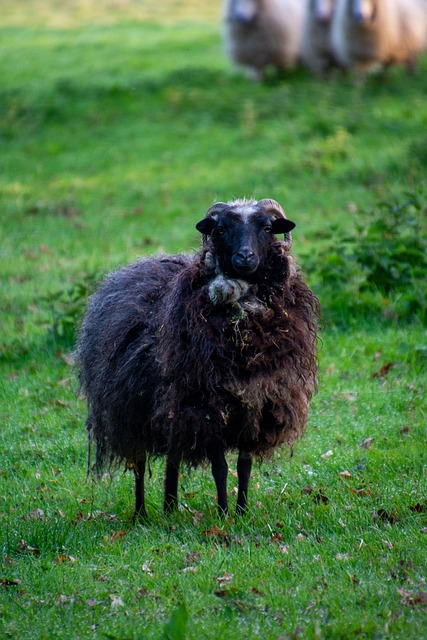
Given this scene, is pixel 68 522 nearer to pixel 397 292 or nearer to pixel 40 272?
pixel 397 292

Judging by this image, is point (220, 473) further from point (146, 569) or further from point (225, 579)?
point (225, 579)

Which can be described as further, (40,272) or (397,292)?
(40,272)

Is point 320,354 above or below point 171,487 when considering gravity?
below

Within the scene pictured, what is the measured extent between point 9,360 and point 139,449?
3756 millimetres

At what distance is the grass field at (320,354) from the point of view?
4.95m

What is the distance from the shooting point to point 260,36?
21.0 metres

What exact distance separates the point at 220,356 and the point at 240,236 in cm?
A: 75

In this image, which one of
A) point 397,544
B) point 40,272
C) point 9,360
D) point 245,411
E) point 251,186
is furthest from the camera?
point 251,186

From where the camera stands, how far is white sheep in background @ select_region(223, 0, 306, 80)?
21.1 m

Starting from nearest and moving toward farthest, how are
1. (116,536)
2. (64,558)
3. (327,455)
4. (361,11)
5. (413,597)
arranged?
(413,597) → (64,558) → (116,536) → (327,455) → (361,11)

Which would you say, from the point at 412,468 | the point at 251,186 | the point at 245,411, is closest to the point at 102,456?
the point at 245,411

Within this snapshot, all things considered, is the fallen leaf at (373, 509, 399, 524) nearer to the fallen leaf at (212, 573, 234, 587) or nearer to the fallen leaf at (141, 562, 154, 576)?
the fallen leaf at (212, 573, 234, 587)

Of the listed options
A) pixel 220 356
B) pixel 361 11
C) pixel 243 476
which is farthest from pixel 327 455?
pixel 361 11

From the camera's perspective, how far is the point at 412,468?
6598mm
